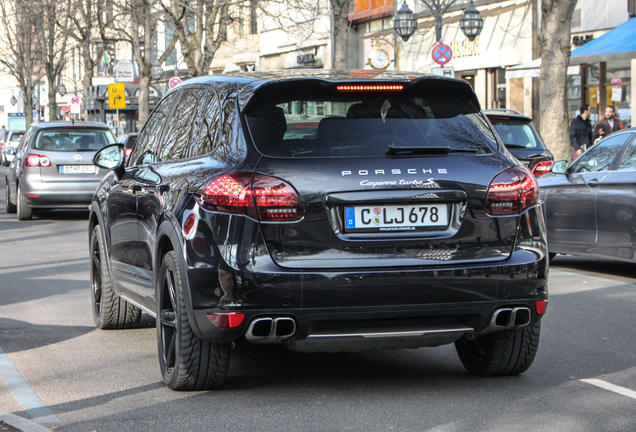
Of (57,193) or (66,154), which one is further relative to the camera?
(66,154)

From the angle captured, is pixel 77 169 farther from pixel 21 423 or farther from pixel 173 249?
pixel 21 423

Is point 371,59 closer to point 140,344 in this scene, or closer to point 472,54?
point 472,54

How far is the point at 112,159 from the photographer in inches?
274

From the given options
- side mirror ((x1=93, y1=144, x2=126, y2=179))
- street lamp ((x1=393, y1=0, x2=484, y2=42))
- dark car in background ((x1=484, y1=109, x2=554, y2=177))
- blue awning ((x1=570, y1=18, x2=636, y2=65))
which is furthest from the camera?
street lamp ((x1=393, y1=0, x2=484, y2=42))

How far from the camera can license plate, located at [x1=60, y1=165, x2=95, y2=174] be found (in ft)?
57.8

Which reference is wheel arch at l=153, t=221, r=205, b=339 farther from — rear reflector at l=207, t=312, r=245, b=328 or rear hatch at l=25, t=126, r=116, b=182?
rear hatch at l=25, t=126, r=116, b=182

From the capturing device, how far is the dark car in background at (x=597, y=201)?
9867 millimetres

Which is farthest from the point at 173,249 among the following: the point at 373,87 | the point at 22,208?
the point at 22,208

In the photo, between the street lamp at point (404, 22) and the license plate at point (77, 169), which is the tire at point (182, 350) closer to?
the license plate at point (77, 169)

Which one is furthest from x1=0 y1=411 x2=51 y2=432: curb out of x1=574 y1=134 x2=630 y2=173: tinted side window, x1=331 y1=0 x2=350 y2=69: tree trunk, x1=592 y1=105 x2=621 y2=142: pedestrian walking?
x1=331 y1=0 x2=350 y2=69: tree trunk

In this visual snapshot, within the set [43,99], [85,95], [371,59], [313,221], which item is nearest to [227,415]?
[313,221]

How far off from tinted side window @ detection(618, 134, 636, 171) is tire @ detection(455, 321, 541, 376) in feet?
15.5

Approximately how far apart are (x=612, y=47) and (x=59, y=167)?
1262cm

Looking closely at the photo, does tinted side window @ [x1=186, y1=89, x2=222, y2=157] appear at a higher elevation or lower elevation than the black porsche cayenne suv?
higher
